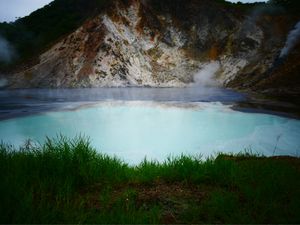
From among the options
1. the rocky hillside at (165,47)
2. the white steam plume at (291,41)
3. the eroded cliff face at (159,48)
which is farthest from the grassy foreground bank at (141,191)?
the white steam plume at (291,41)

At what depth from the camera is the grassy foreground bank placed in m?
3.76

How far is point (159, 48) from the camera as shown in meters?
47.1

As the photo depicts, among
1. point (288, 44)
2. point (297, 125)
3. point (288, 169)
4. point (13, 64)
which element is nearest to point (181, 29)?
point (288, 44)

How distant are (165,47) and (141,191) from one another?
43.8m

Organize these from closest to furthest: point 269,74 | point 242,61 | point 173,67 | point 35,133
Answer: point 35,133, point 269,74, point 242,61, point 173,67

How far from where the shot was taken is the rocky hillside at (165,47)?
41.2 metres

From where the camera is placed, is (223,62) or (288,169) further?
(223,62)

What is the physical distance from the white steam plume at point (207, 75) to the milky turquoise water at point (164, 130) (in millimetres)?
22958

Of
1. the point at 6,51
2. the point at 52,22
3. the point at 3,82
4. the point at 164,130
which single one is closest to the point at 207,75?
the point at 3,82

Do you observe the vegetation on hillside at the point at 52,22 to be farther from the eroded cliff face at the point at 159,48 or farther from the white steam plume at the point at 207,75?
the white steam plume at the point at 207,75

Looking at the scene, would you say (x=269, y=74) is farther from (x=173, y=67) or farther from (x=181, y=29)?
(x=181, y=29)

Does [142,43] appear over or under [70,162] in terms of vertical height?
over

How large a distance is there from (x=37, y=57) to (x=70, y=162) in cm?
4196

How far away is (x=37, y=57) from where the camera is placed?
143ft
